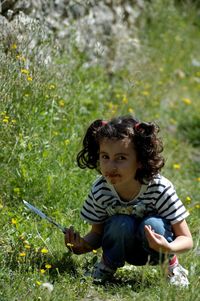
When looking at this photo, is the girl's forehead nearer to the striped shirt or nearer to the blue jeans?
the striped shirt

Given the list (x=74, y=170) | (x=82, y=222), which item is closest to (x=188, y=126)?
(x=74, y=170)

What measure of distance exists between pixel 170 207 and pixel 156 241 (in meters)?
0.27

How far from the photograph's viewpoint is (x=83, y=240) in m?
3.89

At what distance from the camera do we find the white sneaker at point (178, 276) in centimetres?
362

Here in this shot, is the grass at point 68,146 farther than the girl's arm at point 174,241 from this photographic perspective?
Yes

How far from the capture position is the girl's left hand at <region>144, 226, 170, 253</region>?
3.53 metres

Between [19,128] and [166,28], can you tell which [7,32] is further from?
[166,28]

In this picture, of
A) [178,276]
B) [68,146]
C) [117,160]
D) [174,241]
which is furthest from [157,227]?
[68,146]

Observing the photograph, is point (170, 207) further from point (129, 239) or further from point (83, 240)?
point (83, 240)

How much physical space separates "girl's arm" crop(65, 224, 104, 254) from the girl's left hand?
0.44 metres

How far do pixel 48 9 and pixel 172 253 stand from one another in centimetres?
292

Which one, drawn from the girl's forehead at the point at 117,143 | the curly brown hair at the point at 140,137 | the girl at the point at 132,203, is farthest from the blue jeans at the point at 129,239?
the girl's forehead at the point at 117,143

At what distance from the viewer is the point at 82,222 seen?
450cm

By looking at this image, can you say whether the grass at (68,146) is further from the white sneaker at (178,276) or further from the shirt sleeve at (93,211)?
the shirt sleeve at (93,211)
